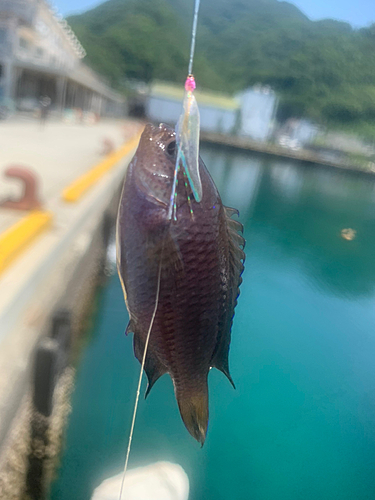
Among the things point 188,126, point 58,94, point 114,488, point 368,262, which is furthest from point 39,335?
point 58,94

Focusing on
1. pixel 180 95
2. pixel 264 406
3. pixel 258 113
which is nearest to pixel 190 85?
pixel 264 406

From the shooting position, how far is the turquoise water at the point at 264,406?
3.13m

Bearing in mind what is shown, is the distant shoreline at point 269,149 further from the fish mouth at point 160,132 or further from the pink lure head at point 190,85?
the pink lure head at point 190,85

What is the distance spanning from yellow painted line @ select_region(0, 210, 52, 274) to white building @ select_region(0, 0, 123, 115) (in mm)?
12056

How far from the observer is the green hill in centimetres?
2385

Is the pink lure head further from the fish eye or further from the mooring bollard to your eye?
the mooring bollard

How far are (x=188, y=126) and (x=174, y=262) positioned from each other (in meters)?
0.23

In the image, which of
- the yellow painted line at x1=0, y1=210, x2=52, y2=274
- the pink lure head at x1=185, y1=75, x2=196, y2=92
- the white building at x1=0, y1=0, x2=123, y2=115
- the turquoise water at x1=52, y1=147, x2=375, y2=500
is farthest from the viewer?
the white building at x1=0, y1=0, x2=123, y2=115

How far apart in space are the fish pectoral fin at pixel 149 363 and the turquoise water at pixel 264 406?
8.21ft

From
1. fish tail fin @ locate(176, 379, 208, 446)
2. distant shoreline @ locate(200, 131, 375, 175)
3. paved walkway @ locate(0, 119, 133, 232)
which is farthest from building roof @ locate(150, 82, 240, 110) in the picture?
fish tail fin @ locate(176, 379, 208, 446)

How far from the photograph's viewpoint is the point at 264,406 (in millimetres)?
3918

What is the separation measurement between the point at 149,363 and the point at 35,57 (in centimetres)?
1940

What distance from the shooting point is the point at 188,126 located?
23.8 inches

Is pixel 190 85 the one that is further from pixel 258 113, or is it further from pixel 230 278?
pixel 258 113
